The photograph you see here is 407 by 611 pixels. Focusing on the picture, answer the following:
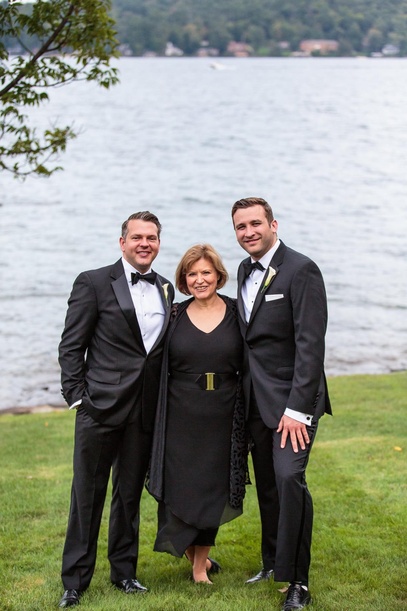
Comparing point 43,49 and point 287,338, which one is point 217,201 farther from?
point 287,338

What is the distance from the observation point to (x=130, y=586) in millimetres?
6020

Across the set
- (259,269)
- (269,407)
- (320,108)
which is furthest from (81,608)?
(320,108)

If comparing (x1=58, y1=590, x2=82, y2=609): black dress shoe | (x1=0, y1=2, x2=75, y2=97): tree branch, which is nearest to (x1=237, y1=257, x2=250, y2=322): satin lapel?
(x1=58, y1=590, x2=82, y2=609): black dress shoe

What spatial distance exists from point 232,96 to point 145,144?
3699cm

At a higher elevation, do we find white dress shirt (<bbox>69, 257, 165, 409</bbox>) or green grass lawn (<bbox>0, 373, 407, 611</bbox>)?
white dress shirt (<bbox>69, 257, 165, 409</bbox>)

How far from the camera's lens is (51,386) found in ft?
53.2

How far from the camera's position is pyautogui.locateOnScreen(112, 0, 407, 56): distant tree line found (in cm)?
10712

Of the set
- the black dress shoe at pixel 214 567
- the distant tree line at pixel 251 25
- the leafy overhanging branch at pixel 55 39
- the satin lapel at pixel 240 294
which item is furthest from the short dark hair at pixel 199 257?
the distant tree line at pixel 251 25

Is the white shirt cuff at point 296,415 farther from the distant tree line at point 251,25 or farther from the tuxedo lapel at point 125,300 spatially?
the distant tree line at point 251,25

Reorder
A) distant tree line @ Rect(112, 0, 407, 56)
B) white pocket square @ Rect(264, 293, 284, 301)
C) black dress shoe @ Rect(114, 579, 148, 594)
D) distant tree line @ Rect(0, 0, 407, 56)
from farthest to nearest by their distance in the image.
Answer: distant tree line @ Rect(112, 0, 407, 56)
distant tree line @ Rect(0, 0, 407, 56)
black dress shoe @ Rect(114, 579, 148, 594)
white pocket square @ Rect(264, 293, 284, 301)

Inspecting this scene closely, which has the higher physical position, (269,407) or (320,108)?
(320,108)

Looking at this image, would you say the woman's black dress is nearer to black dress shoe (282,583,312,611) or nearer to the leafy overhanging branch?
black dress shoe (282,583,312,611)

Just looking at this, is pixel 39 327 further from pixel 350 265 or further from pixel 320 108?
pixel 320 108

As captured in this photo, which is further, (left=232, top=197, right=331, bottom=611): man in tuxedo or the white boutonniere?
the white boutonniere
